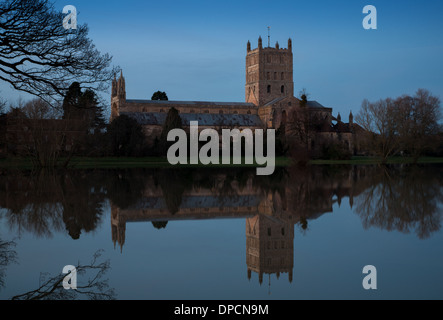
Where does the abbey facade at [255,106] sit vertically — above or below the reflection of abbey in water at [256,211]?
above

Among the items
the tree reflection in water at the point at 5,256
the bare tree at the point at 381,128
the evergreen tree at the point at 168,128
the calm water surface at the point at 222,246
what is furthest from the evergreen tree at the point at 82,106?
the bare tree at the point at 381,128

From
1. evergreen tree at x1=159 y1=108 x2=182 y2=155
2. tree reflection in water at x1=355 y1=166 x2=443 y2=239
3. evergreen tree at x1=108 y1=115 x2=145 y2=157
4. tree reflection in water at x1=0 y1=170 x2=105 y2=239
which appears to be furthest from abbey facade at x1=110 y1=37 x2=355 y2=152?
tree reflection in water at x1=0 y1=170 x2=105 y2=239

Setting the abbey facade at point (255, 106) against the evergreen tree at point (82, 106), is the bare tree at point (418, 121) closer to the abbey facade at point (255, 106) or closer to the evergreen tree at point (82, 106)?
the abbey facade at point (255, 106)

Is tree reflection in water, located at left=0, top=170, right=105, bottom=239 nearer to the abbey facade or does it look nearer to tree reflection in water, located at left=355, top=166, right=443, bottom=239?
tree reflection in water, located at left=355, top=166, right=443, bottom=239

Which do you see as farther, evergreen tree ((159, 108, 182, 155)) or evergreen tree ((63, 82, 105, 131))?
evergreen tree ((159, 108, 182, 155))

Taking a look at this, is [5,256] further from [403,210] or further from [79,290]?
[403,210]

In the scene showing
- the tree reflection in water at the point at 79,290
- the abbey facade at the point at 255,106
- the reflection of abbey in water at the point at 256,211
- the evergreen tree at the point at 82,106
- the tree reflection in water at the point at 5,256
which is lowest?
the tree reflection in water at the point at 79,290

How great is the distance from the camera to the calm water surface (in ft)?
22.2

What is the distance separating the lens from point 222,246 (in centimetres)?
974

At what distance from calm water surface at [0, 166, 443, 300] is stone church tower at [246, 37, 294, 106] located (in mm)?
Answer: 92800

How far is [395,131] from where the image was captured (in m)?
55.8

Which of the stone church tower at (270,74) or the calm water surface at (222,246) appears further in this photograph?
the stone church tower at (270,74)

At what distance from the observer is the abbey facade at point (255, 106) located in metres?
90.6
